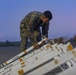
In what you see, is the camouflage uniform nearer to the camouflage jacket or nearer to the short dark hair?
the camouflage jacket

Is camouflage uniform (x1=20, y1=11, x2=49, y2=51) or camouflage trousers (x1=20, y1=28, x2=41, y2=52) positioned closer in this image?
camouflage uniform (x1=20, y1=11, x2=49, y2=51)

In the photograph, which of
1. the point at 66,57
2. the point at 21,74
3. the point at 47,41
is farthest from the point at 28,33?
the point at 66,57

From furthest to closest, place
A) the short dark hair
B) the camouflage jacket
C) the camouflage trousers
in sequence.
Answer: the camouflage trousers
the camouflage jacket
the short dark hair

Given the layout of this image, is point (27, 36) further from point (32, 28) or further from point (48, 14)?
point (48, 14)

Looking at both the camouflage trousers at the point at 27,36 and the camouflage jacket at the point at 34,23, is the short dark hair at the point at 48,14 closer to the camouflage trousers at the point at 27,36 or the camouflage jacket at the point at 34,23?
the camouflage jacket at the point at 34,23

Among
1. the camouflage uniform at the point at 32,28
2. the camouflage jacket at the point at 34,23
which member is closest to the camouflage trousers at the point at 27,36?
the camouflage uniform at the point at 32,28

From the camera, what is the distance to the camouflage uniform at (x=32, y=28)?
9641 millimetres

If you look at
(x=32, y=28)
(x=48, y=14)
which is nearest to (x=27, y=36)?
(x=32, y=28)

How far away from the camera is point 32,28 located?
9648 millimetres

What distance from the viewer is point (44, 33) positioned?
9977mm

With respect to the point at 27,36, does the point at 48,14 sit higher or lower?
lower

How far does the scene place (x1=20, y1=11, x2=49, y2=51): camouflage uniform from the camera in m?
9.64

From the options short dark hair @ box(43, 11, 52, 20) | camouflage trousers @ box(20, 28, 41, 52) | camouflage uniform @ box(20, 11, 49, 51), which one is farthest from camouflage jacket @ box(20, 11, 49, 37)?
short dark hair @ box(43, 11, 52, 20)

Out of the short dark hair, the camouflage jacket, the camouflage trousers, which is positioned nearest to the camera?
the short dark hair
